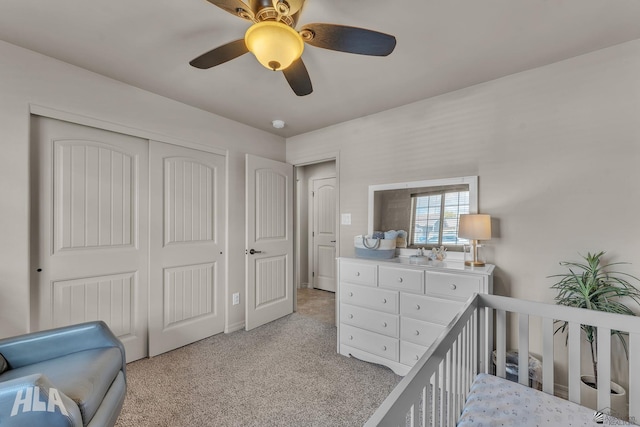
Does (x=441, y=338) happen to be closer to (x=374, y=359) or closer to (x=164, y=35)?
(x=374, y=359)

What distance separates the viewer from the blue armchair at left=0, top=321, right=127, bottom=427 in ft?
3.14

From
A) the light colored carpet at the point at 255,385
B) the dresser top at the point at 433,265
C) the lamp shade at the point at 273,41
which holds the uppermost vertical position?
the lamp shade at the point at 273,41

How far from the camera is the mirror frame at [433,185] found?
7.45ft

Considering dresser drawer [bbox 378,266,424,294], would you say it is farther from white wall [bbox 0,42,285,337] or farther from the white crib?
white wall [bbox 0,42,285,337]

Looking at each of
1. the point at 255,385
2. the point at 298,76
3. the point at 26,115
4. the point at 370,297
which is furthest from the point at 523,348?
the point at 26,115

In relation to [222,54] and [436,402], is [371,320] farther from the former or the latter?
[222,54]

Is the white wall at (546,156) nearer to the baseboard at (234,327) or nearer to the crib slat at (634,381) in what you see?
the crib slat at (634,381)

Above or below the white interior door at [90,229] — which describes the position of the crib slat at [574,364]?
below

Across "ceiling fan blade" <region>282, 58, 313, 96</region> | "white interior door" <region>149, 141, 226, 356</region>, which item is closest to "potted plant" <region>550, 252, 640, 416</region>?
"ceiling fan blade" <region>282, 58, 313, 96</region>

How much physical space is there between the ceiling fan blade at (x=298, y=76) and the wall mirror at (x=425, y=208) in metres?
1.37

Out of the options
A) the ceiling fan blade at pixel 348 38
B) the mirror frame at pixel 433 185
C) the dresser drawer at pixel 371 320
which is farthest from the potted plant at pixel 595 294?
the ceiling fan blade at pixel 348 38

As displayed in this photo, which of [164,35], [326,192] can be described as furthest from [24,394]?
[326,192]

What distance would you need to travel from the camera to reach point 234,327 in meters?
3.05

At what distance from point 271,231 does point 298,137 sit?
1.26 metres
